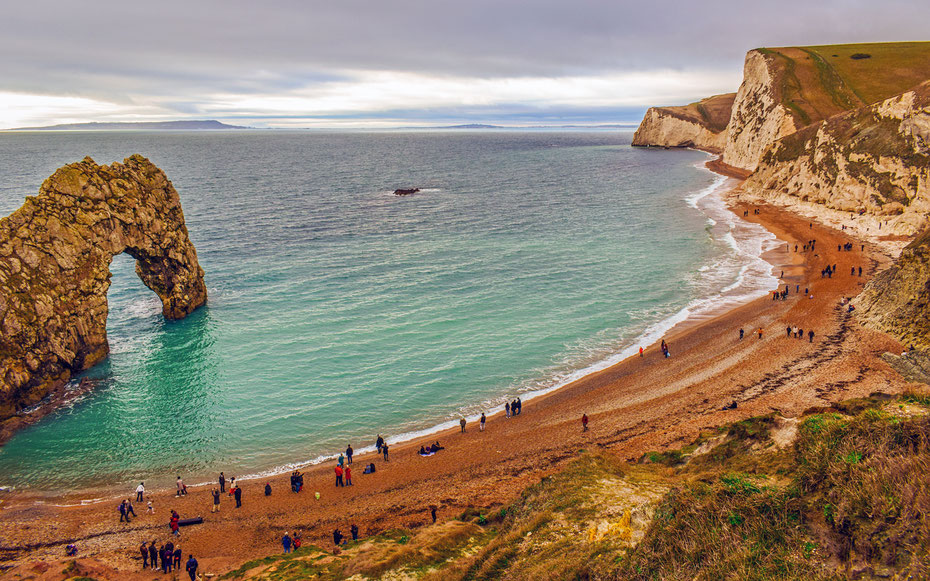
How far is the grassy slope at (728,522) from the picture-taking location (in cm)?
925

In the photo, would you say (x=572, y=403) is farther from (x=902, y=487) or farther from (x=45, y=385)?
(x=45, y=385)

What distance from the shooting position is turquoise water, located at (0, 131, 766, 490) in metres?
30.8

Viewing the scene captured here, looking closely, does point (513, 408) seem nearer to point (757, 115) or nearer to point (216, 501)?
point (216, 501)

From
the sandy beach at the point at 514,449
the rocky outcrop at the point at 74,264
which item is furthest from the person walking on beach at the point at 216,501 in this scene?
the rocky outcrop at the point at 74,264

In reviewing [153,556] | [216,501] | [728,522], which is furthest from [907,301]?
[153,556]

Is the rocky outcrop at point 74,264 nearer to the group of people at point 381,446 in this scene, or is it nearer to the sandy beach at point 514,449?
the sandy beach at point 514,449

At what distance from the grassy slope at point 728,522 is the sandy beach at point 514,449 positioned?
4.48 meters

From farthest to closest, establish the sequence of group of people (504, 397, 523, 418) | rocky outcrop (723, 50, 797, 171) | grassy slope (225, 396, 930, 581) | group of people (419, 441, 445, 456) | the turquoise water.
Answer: rocky outcrop (723, 50, 797, 171)
group of people (504, 397, 523, 418)
the turquoise water
group of people (419, 441, 445, 456)
grassy slope (225, 396, 930, 581)

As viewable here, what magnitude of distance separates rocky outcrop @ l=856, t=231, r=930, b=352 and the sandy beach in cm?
117

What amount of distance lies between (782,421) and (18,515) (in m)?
34.9

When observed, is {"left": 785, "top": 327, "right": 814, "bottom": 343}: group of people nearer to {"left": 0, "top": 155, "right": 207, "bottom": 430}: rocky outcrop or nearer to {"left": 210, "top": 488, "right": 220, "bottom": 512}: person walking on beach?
{"left": 210, "top": 488, "right": 220, "bottom": 512}: person walking on beach

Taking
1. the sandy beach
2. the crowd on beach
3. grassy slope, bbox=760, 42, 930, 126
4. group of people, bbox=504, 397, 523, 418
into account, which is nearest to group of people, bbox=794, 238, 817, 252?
the sandy beach

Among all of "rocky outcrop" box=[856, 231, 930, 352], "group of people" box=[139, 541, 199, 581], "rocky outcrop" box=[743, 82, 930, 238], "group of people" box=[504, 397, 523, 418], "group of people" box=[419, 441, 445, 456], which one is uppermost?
"rocky outcrop" box=[743, 82, 930, 238]

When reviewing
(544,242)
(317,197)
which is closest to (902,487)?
(544,242)
